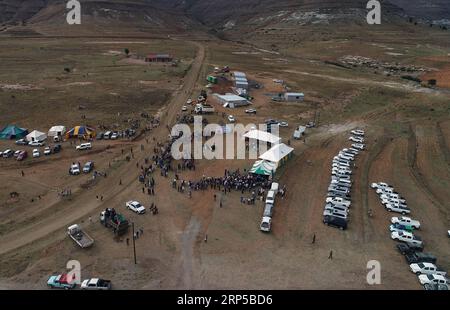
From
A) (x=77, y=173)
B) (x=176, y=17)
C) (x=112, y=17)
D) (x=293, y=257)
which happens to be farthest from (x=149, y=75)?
(x=176, y=17)

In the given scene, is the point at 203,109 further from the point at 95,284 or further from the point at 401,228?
the point at 95,284

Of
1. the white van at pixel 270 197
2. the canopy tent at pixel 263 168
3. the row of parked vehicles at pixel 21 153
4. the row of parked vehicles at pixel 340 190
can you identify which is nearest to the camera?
the row of parked vehicles at pixel 340 190

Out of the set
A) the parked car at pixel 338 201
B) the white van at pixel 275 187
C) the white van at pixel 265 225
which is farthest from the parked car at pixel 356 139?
the white van at pixel 265 225

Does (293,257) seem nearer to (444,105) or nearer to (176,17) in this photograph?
(444,105)

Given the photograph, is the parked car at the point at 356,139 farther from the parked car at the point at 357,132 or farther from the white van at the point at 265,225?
the white van at the point at 265,225

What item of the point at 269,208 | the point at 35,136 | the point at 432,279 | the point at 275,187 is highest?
the point at 35,136

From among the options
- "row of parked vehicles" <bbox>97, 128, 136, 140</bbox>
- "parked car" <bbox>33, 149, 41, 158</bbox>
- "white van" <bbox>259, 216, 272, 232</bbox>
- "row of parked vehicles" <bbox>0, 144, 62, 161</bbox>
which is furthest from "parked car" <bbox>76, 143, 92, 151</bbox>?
"white van" <bbox>259, 216, 272, 232</bbox>

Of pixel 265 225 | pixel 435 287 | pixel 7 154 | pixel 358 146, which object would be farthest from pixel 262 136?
pixel 7 154
